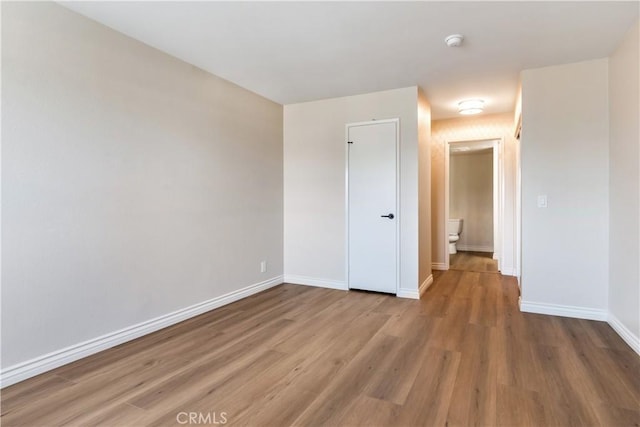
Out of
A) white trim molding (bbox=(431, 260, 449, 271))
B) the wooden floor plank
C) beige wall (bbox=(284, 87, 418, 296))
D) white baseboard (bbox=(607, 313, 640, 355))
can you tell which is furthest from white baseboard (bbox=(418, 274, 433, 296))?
white baseboard (bbox=(607, 313, 640, 355))

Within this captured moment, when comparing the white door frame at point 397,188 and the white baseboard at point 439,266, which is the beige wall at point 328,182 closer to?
the white door frame at point 397,188

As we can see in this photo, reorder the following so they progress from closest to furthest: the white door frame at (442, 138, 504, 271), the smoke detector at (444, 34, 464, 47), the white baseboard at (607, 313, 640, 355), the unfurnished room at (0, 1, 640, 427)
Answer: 1. the unfurnished room at (0, 1, 640, 427)
2. the white baseboard at (607, 313, 640, 355)
3. the smoke detector at (444, 34, 464, 47)
4. the white door frame at (442, 138, 504, 271)

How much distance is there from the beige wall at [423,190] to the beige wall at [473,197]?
3532 millimetres

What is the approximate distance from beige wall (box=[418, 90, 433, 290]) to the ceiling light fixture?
434 millimetres

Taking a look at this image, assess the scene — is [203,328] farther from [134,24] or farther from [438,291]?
[438,291]

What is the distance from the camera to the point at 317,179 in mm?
4469

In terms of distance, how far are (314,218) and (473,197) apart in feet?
15.4

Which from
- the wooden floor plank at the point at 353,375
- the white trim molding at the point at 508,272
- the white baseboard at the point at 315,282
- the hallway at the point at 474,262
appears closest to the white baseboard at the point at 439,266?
the hallway at the point at 474,262

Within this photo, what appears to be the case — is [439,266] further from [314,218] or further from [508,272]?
[314,218]

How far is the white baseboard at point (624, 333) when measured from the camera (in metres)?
2.42

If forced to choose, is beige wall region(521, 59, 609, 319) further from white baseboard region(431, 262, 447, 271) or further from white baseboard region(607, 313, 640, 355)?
white baseboard region(431, 262, 447, 271)

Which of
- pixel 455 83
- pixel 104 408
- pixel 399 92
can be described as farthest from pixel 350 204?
pixel 104 408

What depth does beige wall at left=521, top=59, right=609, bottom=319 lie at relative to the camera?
309 centimetres

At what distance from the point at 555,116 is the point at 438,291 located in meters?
2.30
